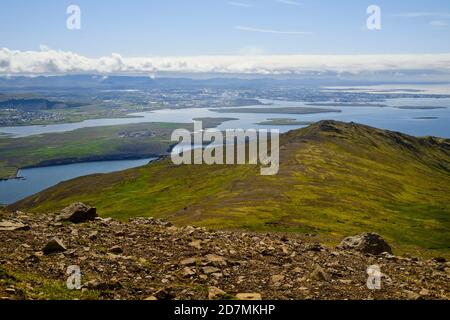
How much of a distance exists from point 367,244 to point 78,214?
84.3 feet

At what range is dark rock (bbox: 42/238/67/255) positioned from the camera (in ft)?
93.1

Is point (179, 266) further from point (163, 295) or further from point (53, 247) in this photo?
point (53, 247)

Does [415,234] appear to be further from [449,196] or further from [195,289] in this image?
[195,289]

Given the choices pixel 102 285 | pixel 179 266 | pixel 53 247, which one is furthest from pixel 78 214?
pixel 102 285

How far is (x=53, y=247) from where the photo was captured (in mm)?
28578

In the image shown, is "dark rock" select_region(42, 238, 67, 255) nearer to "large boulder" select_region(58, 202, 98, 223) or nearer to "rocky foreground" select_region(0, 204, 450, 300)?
"rocky foreground" select_region(0, 204, 450, 300)

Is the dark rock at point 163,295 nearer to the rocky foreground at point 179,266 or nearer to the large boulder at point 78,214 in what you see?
the rocky foreground at point 179,266

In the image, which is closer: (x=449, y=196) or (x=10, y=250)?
(x=10, y=250)

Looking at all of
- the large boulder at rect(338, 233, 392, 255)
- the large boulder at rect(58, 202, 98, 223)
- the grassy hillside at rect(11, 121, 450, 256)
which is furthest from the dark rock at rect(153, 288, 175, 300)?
the grassy hillside at rect(11, 121, 450, 256)

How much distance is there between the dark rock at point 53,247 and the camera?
28386 mm

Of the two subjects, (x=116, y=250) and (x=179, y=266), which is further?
(x=116, y=250)

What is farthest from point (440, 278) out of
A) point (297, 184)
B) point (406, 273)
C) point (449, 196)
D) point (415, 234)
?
point (449, 196)
